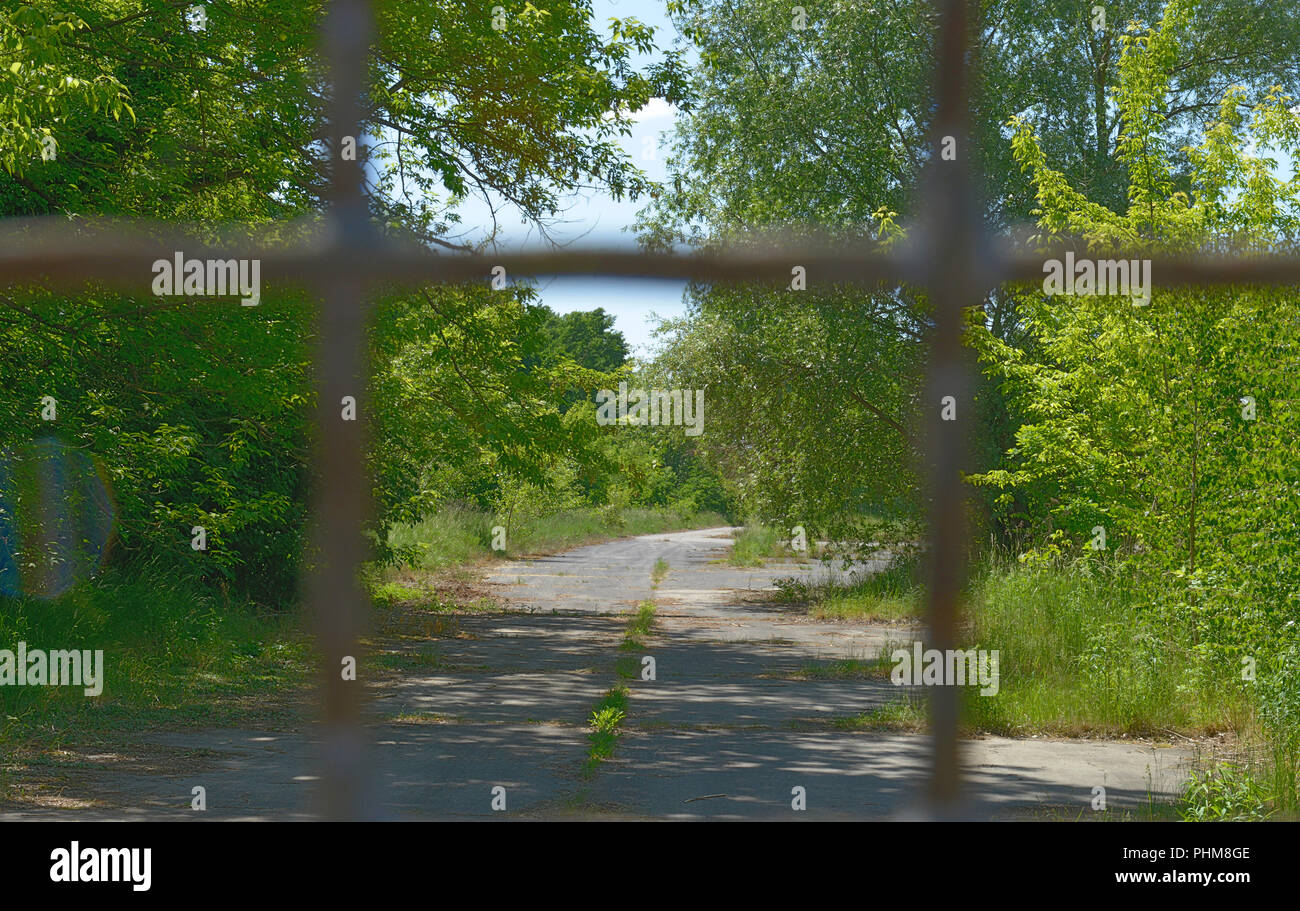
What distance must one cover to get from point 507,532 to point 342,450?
31883mm

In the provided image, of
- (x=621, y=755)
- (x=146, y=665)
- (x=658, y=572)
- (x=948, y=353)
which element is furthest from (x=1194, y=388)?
(x=658, y=572)

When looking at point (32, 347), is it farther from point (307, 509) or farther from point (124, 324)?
point (307, 509)

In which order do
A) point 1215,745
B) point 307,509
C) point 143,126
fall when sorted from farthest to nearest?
1. point 307,509
2. point 143,126
3. point 1215,745

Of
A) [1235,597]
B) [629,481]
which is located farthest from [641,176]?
[1235,597]

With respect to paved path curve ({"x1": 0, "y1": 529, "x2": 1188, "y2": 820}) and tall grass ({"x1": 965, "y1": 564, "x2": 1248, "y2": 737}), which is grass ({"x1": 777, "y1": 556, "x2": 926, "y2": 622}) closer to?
paved path curve ({"x1": 0, "y1": 529, "x2": 1188, "y2": 820})

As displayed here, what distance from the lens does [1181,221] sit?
646 cm

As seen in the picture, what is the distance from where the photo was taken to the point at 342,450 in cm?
121

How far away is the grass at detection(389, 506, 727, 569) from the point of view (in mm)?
A: 24875

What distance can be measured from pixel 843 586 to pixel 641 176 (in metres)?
10.6

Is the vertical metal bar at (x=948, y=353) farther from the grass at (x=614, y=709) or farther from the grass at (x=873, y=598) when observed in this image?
the grass at (x=873, y=598)

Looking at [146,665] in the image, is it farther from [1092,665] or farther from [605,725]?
[1092,665]

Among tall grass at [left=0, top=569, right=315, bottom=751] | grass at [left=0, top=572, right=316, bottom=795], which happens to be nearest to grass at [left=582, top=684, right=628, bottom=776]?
grass at [left=0, top=572, right=316, bottom=795]

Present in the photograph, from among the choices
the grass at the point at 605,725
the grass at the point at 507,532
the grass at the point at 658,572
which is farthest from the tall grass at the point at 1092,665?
the grass at the point at 658,572

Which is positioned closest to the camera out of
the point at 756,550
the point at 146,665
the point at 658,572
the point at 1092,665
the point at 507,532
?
the point at 1092,665
